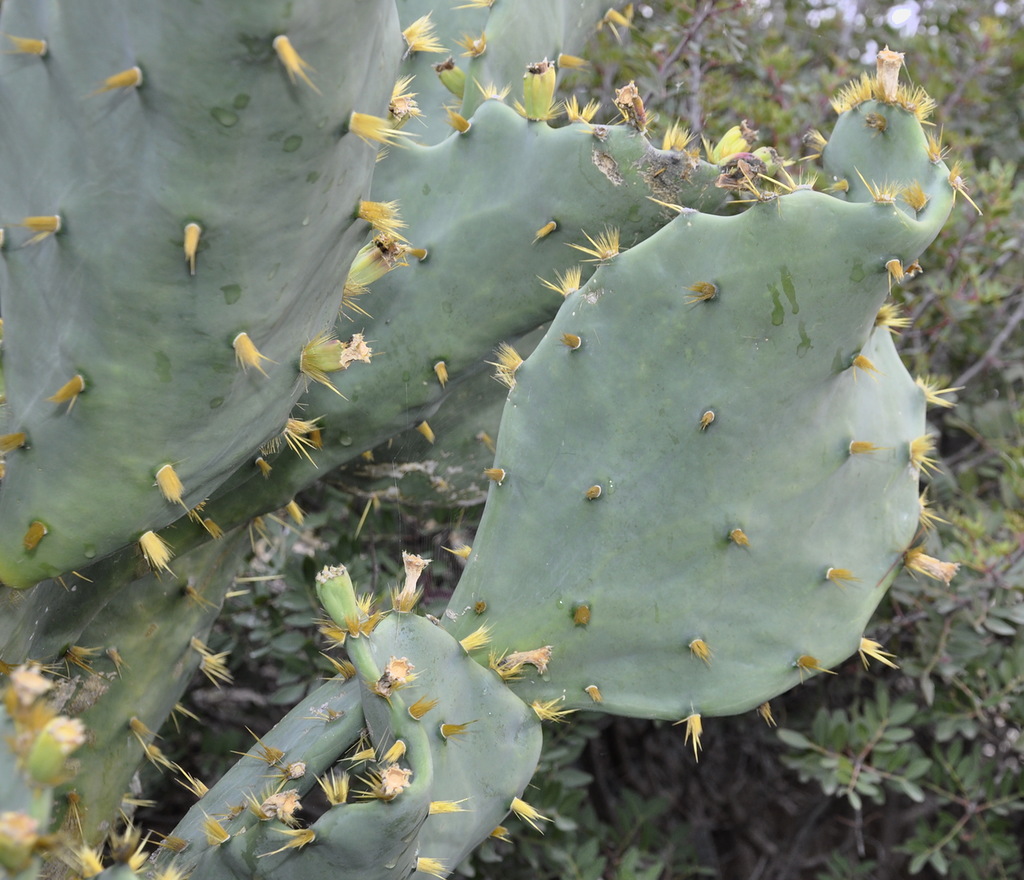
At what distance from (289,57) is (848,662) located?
6.17 feet

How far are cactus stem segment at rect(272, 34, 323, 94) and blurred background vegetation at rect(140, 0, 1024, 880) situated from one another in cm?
88

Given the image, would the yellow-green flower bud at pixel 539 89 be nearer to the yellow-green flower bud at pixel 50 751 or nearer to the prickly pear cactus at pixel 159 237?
the prickly pear cactus at pixel 159 237

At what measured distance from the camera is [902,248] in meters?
1.06

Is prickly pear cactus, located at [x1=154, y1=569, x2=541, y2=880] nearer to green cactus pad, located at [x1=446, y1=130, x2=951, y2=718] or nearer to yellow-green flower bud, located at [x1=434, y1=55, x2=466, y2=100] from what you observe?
green cactus pad, located at [x1=446, y1=130, x2=951, y2=718]

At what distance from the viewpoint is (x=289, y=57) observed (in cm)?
70

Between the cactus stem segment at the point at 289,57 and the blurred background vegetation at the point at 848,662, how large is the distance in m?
0.88

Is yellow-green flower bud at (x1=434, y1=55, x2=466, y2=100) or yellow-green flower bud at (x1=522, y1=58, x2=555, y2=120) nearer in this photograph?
yellow-green flower bud at (x1=522, y1=58, x2=555, y2=120)

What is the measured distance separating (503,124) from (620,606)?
0.65 m

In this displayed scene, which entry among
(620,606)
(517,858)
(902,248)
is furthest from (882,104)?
(517,858)

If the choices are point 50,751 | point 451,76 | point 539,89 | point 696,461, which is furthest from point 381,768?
point 451,76

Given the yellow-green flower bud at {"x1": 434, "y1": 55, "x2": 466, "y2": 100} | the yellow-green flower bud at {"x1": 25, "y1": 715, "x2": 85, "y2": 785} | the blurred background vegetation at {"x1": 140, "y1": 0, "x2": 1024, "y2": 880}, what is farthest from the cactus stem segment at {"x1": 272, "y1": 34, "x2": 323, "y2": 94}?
the blurred background vegetation at {"x1": 140, "y1": 0, "x2": 1024, "y2": 880}

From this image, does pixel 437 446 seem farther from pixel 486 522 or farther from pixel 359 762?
pixel 359 762

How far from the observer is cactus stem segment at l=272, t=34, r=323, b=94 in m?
0.69

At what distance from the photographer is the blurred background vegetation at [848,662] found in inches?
69.3
